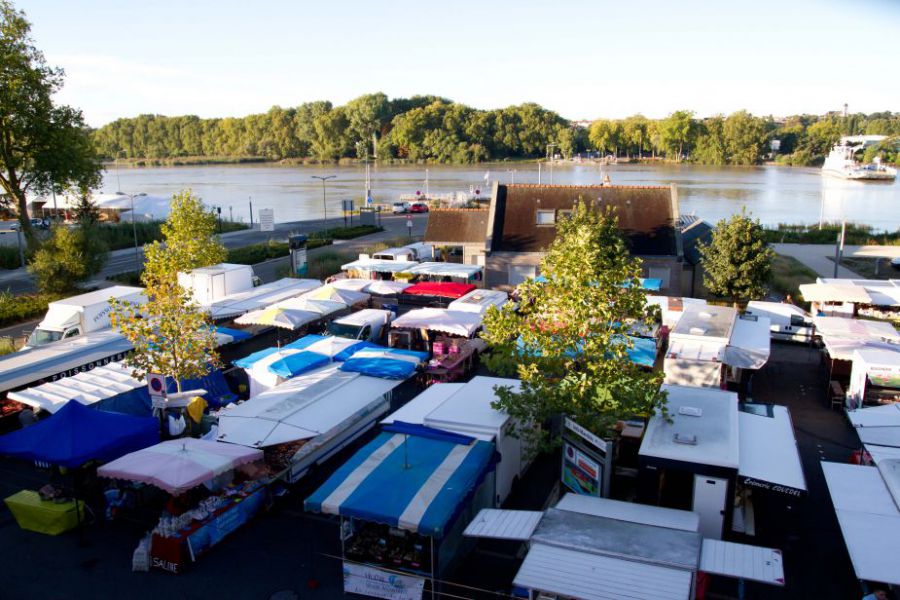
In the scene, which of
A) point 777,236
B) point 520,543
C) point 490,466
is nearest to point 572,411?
point 490,466

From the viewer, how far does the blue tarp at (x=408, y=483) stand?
7.49m

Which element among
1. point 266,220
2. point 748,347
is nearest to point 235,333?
point 748,347

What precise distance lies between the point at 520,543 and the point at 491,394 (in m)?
2.70

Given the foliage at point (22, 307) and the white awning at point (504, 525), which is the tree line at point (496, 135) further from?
the white awning at point (504, 525)

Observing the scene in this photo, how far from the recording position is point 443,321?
16.7 metres

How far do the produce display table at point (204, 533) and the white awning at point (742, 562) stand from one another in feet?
20.3

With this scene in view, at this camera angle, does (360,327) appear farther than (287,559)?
Yes

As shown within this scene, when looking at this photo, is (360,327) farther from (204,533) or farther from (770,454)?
(770,454)

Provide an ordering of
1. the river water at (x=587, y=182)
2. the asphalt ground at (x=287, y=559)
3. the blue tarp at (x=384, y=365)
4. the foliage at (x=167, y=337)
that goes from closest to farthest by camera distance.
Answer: the asphalt ground at (x=287, y=559), the foliage at (x=167, y=337), the blue tarp at (x=384, y=365), the river water at (x=587, y=182)

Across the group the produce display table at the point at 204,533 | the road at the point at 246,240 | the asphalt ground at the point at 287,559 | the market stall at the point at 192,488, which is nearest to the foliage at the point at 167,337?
the market stall at the point at 192,488

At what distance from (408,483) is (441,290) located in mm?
12563

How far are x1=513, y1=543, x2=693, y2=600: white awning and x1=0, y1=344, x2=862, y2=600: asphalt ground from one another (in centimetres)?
109

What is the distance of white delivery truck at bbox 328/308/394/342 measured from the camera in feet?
57.0

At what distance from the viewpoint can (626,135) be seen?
124m
